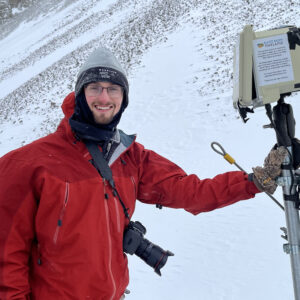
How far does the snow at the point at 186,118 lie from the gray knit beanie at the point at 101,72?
2.85 meters

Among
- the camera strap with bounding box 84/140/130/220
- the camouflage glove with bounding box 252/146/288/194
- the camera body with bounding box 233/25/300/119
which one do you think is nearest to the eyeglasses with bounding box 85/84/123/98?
the camera strap with bounding box 84/140/130/220

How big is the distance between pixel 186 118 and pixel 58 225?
7.09 meters

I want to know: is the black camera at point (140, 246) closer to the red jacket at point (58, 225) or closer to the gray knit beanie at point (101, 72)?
the red jacket at point (58, 225)

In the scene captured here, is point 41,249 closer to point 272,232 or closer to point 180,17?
point 272,232

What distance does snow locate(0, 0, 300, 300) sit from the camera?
3.99 m

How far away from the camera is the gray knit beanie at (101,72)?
2.03m

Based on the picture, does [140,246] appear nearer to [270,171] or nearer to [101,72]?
[270,171]

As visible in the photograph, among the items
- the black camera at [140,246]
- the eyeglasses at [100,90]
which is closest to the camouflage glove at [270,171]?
the black camera at [140,246]

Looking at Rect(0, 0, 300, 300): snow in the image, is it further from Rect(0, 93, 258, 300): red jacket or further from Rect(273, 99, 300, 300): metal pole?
Rect(0, 93, 258, 300): red jacket

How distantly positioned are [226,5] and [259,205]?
44.1ft

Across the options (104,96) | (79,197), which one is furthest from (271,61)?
(79,197)

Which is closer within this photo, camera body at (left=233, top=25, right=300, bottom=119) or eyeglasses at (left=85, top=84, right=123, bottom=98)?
camera body at (left=233, top=25, right=300, bottom=119)

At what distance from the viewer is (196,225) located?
16.2 ft

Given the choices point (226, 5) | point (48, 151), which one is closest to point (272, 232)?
point (48, 151)
